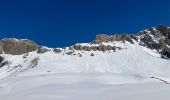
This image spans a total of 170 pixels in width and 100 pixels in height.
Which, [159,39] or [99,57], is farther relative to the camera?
[159,39]

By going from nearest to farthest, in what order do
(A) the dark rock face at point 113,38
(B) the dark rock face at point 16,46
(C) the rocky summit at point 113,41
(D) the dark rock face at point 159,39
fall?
(C) the rocky summit at point 113,41, (D) the dark rock face at point 159,39, (A) the dark rock face at point 113,38, (B) the dark rock face at point 16,46

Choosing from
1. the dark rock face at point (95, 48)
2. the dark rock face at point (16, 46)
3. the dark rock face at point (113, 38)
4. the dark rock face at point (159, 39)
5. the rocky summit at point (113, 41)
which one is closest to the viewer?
the dark rock face at point (95, 48)

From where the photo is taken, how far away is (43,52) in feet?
526

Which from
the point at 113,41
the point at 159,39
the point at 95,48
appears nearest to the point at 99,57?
the point at 95,48

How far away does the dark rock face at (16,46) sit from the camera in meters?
186

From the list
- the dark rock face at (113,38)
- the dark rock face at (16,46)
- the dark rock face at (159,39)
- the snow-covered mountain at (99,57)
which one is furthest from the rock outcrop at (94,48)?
the dark rock face at (16,46)

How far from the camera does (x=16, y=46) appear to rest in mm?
189625

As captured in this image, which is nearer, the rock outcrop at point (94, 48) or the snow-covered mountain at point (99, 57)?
the snow-covered mountain at point (99, 57)

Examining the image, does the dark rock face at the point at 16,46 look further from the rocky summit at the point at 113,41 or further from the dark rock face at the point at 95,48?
the dark rock face at the point at 95,48

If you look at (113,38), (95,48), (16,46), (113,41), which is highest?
(113,38)

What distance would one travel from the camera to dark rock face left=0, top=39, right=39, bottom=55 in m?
186

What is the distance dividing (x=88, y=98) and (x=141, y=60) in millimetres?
127389

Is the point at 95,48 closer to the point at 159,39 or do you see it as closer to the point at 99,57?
the point at 99,57

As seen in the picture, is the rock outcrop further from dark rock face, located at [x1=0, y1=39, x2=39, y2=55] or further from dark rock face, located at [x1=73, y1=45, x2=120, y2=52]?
dark rock face, located at [x1=0, y1=39, x2=39, y2=55]
